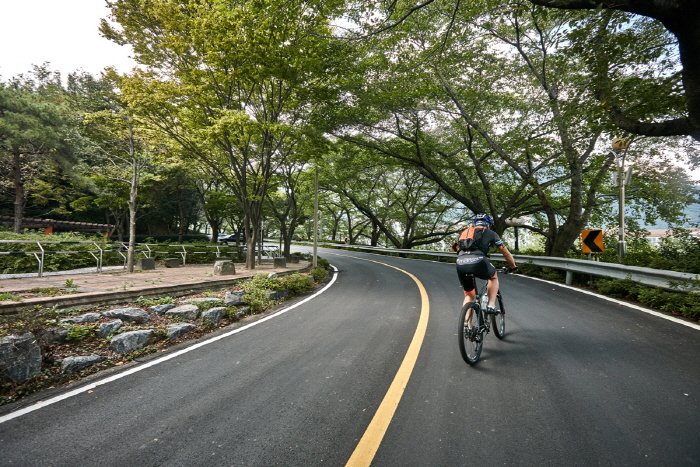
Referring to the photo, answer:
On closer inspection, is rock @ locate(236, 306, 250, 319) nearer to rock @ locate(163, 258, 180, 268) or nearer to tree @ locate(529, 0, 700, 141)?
tree @ locate(529, 0, 700, 141)

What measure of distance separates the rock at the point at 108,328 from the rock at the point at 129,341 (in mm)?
377

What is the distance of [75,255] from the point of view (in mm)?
12414

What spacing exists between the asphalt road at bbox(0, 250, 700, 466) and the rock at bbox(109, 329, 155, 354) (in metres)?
0.73

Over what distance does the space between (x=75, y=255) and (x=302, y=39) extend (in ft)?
38.6

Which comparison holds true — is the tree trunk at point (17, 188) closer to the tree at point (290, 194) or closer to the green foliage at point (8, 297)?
the tree at point (290, 194)

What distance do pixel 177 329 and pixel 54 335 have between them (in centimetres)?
145

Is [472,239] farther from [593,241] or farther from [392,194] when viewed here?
[392,194]

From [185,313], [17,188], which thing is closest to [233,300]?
[185,313]

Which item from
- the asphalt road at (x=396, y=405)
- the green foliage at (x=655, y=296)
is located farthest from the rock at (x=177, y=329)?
the green foliage at (x=655, y=296)

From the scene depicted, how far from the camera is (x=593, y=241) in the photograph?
8.67 m

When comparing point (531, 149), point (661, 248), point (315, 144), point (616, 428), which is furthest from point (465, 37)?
point (616, 428)

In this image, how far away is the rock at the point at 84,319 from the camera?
15.4 feet

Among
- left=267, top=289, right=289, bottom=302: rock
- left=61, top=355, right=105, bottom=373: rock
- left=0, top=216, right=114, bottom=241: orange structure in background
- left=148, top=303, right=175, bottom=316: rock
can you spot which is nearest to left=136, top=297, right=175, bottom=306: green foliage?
left=148, top=303, right=175, bottom=316: rock

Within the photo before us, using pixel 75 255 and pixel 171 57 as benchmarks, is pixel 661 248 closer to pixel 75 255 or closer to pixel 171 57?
pixel 171 57
